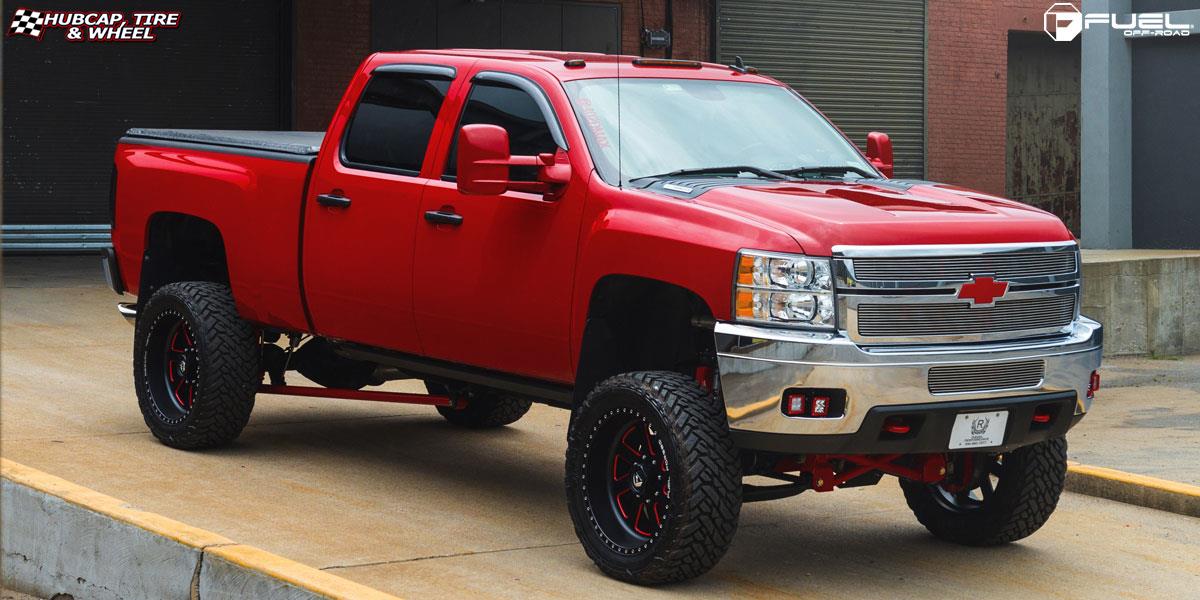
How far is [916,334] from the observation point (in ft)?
19.7

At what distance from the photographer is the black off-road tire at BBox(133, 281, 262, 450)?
332 inches

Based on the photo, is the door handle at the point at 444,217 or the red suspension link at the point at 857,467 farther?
the door handle at the point at 444,217

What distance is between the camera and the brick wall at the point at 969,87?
2791cm

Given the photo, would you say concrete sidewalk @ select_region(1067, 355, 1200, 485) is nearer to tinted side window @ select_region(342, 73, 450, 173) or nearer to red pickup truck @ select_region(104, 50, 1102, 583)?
red pickup truck @ select_region(104, 50, 1102, 583)

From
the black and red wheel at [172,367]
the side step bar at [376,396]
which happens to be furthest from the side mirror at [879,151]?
the black and red wheel at [172,367]

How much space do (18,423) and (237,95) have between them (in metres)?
12.9

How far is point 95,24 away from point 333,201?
45.8ft

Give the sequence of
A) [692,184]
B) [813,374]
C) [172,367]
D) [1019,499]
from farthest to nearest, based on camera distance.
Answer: [172,367] → [1019,499] → [692,184] → [813,374]

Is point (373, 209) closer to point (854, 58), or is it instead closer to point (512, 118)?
point (512, 118)

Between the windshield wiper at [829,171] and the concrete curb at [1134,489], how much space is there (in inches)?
85.9

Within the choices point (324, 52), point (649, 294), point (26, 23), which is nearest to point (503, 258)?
point (649, 294)

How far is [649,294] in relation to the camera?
671 cm

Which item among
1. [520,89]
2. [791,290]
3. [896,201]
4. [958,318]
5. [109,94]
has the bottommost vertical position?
[958,318]

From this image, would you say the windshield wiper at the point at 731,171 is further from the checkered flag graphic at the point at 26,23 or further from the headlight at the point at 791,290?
the checkered flag graphic at the point at 26,23
